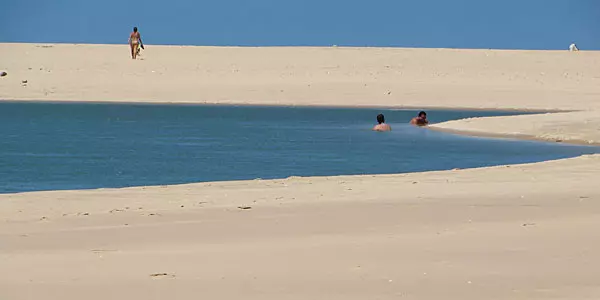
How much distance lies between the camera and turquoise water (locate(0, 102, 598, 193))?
632 inches

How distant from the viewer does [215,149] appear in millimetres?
20766

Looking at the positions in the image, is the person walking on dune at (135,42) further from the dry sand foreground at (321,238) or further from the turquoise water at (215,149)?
the dry sand foreground at (321,238)

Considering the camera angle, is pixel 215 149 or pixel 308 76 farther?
pixel 308 76

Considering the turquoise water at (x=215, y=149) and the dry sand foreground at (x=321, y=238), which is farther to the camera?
the turquoise water at (x=215, y=149)

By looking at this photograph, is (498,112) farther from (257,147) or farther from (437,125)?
(257,147)

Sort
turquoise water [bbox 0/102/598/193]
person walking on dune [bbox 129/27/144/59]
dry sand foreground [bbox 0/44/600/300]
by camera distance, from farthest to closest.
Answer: person walking on dune [bbox 129/27/144/59] → turquoise water [bbox 0/102/598/193] → dry sand foreground [bbox 0/44/600/300]

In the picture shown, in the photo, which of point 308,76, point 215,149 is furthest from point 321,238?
point 308,76

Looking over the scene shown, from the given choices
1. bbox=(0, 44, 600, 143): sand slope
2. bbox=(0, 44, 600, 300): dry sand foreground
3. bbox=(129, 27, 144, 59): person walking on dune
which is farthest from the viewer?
bbox=(129, 27, 144, 59): person walking on dune

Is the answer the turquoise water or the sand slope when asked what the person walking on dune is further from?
the turquoise water

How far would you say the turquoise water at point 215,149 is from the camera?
16062 millimetres

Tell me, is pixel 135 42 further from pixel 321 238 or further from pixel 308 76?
pixel 321 238

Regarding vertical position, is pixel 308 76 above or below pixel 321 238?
above

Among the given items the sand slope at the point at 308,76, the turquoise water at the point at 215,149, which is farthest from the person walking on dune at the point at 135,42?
the turquoise water at the point at 215,149

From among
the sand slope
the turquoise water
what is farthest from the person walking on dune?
the turquoise water
